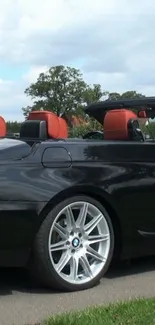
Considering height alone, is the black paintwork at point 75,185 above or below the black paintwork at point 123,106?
below

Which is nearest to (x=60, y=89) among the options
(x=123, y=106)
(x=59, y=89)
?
(x=59, y=89)

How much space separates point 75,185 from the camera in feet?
15.3

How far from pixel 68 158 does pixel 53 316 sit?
4.50 ft

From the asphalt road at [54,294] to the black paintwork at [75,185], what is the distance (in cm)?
28

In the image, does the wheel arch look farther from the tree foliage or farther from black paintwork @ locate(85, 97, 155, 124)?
the tree foliage

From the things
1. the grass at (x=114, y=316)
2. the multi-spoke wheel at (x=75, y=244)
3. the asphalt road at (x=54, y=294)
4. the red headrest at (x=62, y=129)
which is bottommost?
the asphalt road at (x=54, y=294)

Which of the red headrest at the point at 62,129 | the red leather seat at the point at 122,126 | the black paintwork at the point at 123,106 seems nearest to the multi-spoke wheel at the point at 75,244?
the red leather seat at the point at 122,126

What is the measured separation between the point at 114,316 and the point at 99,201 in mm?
1218

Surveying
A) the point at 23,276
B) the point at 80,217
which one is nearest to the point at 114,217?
the point at 80,217

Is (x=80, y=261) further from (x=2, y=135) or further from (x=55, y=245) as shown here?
(x=2, y=135)

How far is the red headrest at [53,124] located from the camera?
562cm

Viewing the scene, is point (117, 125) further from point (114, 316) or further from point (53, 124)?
point (114, 316)

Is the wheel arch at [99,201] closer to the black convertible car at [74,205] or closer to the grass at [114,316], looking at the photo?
the black convertible car at [74,205]

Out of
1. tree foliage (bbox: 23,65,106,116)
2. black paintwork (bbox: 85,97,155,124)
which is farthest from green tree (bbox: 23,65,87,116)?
black paintwork (bbox: 85,97,155,124)
